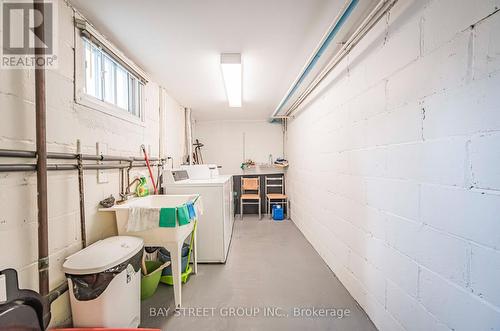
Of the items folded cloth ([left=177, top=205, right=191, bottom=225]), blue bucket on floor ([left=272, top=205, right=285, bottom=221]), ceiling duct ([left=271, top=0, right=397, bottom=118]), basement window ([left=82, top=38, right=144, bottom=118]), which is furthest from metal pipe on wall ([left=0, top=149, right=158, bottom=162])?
blue bucket on floor ([left=272, top=205, right=285, bottom=221])

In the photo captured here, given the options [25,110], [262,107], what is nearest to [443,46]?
[25,110]

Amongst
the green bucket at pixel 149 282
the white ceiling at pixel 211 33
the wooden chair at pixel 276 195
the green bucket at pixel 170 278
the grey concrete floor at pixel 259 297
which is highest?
the white ceiling at pixel 211 33

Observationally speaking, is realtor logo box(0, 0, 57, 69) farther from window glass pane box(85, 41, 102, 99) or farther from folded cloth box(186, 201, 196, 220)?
folded cloth box(186, 201, 196, 220)

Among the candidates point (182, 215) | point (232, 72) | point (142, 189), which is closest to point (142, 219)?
point (182, 215)

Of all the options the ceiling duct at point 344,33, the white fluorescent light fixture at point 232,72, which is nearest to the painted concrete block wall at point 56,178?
the white fluorescent light fixture at point 232,72

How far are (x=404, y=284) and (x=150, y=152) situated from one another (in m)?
2.85

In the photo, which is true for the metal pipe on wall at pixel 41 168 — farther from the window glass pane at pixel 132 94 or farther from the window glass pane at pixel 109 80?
the window glass pane at pixel 132 94

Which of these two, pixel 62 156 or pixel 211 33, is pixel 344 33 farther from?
pixel 62 156

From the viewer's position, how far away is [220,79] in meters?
2.78

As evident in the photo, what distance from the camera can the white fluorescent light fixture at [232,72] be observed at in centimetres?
215

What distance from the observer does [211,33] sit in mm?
1797

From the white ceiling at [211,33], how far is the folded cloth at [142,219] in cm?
149

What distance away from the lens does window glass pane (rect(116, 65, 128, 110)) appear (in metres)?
2.19

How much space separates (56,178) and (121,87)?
1.30 metres
